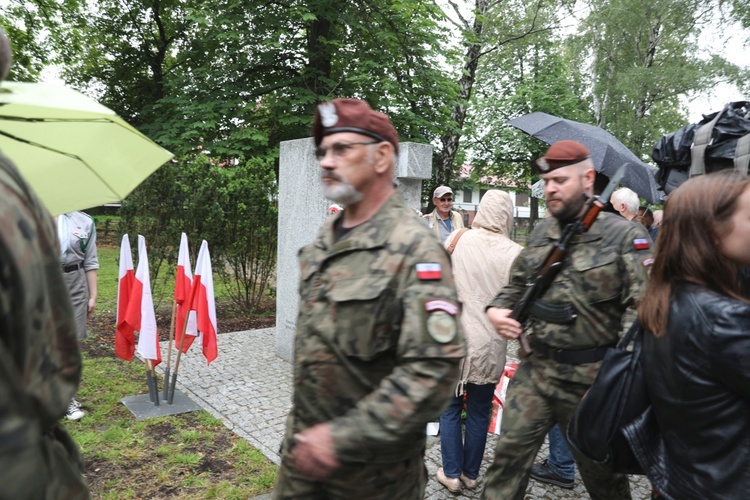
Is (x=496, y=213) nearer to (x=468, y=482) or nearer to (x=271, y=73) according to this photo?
(x=468, y=482)

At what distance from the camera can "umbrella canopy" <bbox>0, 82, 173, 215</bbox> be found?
201 centimetres

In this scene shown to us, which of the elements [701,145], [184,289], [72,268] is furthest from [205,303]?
[701,145]

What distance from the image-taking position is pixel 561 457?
376 cm

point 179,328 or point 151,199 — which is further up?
point 151,199

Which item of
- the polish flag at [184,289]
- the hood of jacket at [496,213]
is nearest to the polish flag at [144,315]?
the polish flag at [184,289]

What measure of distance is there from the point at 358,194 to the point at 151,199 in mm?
6913

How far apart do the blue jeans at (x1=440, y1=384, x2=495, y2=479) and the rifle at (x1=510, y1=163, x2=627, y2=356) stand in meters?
0.91

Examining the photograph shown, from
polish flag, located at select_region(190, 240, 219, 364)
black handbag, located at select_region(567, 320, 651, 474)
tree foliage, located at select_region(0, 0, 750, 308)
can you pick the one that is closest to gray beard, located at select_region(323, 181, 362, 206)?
black handbag, located at select_region(567, 320, 651, 474)

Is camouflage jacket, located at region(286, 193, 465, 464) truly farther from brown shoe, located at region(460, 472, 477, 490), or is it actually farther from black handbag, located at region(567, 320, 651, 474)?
brown shoe, located at region(460, 472, 477, 490)

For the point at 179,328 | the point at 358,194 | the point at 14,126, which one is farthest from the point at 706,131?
the point at 179,328

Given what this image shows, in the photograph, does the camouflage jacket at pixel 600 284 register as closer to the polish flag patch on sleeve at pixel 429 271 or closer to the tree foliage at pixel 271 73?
the polish flag patch on sleeve at pixel 429 271

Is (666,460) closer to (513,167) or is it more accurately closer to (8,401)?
(8,401)

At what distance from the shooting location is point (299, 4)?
33.6 ft

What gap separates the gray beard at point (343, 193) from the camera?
1893 millimetres
